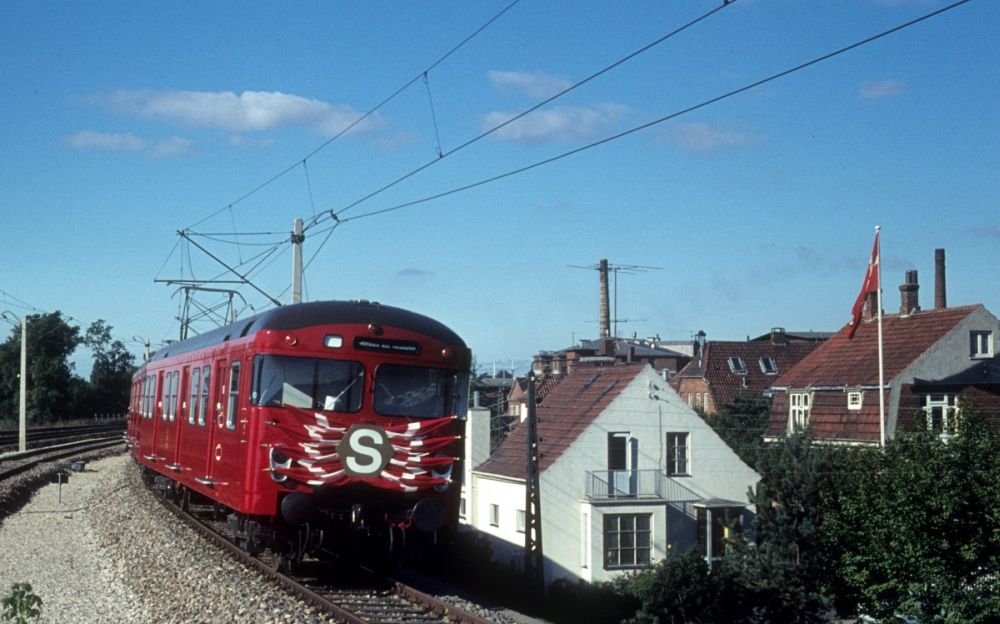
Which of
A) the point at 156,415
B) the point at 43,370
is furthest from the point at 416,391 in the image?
the point at 43,370

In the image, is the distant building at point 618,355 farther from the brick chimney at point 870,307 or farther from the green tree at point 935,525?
the green tree at point 935,525

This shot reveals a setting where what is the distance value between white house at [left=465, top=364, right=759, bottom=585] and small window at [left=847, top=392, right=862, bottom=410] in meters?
4.04

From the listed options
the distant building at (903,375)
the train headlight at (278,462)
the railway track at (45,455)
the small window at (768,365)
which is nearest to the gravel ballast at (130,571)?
the train headlight at (278,462)

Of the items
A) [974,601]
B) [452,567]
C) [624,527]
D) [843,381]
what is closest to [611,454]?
[624,527]

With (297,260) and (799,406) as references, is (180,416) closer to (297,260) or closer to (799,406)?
(297,260)

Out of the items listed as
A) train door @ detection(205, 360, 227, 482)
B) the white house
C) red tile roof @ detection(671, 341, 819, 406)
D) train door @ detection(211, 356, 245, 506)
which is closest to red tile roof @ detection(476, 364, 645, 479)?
the white house

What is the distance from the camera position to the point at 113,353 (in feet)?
324

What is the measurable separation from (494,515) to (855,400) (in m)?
12.4

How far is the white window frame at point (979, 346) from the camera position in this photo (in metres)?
38.0

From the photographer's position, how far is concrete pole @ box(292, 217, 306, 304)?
24.1 meters

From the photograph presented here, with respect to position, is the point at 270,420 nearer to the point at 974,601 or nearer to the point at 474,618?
the point at 474,618

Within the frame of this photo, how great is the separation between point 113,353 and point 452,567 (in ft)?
261

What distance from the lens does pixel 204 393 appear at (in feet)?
49.8

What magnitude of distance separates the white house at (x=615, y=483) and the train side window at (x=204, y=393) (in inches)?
807
